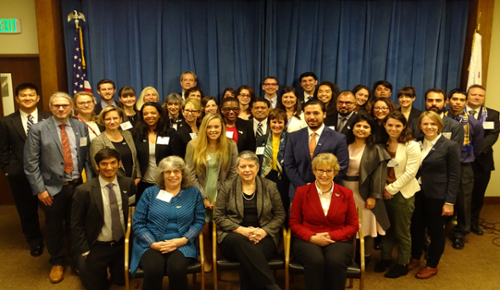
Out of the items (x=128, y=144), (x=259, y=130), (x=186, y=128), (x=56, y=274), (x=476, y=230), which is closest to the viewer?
(x=56, y=274)

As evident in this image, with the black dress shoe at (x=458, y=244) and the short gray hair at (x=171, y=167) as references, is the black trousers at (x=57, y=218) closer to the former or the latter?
the short gray hair at (x=171, y=167)

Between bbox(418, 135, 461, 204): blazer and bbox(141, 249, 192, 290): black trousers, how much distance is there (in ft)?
7.27

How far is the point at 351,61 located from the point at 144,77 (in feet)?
9.69

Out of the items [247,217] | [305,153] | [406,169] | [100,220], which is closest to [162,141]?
[100,220]

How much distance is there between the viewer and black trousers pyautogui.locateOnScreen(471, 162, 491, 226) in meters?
4.06

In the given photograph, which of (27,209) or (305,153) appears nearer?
(305,153)

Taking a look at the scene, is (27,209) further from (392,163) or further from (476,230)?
(476,230)

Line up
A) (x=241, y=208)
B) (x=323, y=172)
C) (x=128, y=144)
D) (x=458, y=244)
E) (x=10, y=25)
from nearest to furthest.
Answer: (x=323, y=172)
(x=241, y=208)
(x=128, y=144)
(x=458, y=244)
(x=10, y=25)

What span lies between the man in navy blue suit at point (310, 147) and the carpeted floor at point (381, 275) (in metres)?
0.96

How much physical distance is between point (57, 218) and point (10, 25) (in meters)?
3.09

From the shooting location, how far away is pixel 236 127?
3541 mm

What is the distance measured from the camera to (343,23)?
15.4 feet

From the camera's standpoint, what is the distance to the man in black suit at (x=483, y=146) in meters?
3.94

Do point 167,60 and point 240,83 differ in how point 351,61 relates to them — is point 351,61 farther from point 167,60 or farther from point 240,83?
point 167,60
